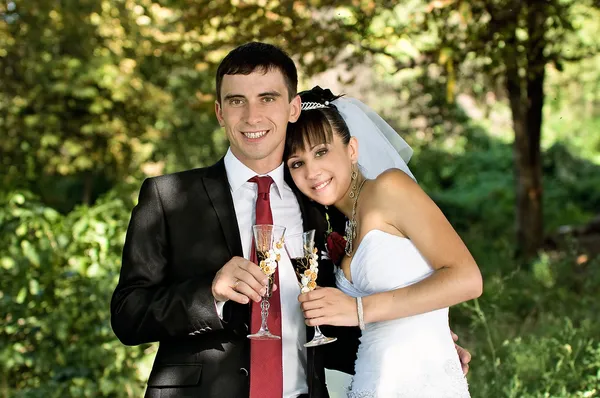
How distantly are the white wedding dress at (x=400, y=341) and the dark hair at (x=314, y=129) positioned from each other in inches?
16.5

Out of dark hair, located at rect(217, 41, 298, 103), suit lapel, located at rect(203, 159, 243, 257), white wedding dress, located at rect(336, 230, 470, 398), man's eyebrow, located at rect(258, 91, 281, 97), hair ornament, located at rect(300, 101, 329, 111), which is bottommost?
white wedding dress, located at rect(336, 230, 470, 398)

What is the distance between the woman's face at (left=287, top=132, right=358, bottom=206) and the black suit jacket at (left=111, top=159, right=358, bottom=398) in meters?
0.30

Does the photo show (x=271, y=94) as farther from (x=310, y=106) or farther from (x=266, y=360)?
(x=266, y=360)

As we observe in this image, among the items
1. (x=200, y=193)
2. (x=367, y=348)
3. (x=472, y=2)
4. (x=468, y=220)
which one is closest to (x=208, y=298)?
(x=200, y=193)

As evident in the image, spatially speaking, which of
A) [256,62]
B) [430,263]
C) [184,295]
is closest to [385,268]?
[430,263]

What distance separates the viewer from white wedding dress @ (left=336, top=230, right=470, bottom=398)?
3184mm

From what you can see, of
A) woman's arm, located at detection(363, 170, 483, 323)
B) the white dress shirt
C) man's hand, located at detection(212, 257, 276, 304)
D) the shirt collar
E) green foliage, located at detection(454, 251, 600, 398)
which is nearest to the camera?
man's hand, located at detection(212, 257, 276, 304)

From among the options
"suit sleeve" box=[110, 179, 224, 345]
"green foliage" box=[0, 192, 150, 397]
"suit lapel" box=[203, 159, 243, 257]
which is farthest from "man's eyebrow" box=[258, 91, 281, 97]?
"green foliage" box=[0, 192, 150, 397]

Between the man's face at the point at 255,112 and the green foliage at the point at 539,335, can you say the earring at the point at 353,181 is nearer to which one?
the man's face at the point at 255,112

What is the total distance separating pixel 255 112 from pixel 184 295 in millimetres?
728

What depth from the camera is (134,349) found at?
6387 mm

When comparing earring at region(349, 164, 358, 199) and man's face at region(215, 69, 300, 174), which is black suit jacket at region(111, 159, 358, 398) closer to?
man's face at region(215, 69, 300, 174)

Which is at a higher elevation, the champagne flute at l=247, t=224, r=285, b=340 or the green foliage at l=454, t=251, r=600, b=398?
the champagne flute at l=247, t=224, r=285, b=340

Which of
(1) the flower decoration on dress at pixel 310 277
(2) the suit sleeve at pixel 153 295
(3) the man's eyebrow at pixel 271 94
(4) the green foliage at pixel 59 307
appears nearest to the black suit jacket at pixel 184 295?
(2) the suit sleeve at pixel 153 295
